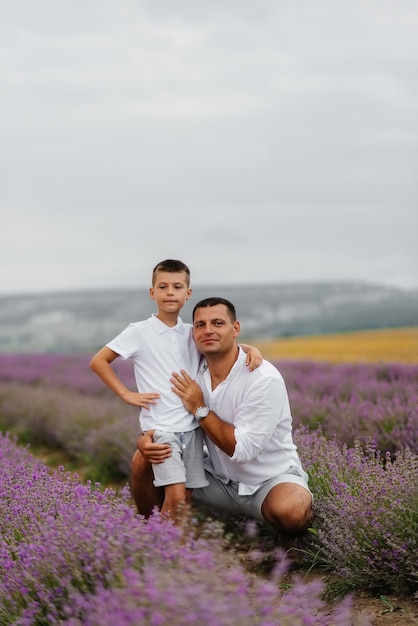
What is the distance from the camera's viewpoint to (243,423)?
396 cm

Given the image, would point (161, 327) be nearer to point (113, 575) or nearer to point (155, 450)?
point (155, 450)

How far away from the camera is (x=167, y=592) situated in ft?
6.87

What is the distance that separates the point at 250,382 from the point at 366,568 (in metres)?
1.02

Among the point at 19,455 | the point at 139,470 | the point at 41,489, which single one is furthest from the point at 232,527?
the point at 41,489

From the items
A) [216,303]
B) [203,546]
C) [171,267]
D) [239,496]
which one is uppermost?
[171,267]

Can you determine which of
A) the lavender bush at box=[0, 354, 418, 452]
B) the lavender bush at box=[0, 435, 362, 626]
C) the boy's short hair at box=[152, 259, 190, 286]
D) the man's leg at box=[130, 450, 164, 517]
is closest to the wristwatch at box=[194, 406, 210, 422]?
the man's leg at box=[130, 450, 164, 517]

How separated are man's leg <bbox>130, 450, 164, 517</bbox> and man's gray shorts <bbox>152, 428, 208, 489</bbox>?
Answer: 18cm

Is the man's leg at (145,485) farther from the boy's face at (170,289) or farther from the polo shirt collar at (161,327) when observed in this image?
the boy's face at (170,289)

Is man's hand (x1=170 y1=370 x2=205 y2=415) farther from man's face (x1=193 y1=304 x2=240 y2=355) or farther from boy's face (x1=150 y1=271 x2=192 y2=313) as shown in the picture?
boy's face (x1=150 y1=271 x2=192 y2=313)

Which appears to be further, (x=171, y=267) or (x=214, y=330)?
(x=171, y=267)

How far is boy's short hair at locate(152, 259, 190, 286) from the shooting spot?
4.18 meters

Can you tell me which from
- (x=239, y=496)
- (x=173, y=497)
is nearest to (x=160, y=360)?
(x=173, y=497)

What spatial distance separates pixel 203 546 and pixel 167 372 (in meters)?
1.66

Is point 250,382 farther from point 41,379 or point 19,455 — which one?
point 41,379
